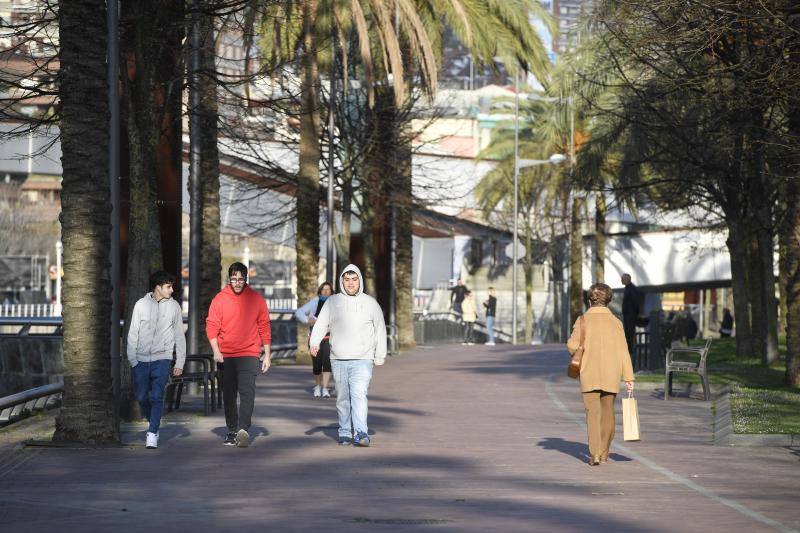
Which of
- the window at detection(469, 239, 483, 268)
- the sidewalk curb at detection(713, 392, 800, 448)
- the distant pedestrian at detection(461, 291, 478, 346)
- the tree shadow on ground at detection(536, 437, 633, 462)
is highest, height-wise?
the window at detection(469, 239, 483, 268)

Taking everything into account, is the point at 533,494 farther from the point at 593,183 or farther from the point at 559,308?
the point at 559,308

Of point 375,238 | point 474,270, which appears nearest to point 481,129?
point 474,270

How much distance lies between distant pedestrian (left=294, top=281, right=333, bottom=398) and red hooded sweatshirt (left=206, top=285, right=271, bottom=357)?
5635 millimetres

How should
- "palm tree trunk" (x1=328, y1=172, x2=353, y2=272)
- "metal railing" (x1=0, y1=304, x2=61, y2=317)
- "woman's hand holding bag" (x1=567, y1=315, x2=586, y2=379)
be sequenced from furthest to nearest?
"metal railing" (x1=0, y1=304, x2=61, y2=317) → "palm tree trunk" (x1=328, y1=172, x2=353, y2=272) → "woman's hand holding bag" (x1=567, y1=315, x2=586, y2=379)

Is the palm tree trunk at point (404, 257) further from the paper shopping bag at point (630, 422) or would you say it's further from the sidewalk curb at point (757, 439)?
the paper shopping bag at point (630, 422)

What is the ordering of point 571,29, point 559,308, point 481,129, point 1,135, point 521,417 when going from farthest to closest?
point 481,129 → point 559,308 → point 571,29 → point 521,417 → point 1,135

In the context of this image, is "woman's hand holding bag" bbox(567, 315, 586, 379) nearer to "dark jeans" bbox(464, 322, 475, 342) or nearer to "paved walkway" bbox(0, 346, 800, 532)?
"paved walkway" bbox(0, 346, 800, 532)

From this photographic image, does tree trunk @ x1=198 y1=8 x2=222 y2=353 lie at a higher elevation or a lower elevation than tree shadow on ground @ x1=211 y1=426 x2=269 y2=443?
higher

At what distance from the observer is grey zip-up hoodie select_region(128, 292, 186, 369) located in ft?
48.1

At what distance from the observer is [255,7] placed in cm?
1730

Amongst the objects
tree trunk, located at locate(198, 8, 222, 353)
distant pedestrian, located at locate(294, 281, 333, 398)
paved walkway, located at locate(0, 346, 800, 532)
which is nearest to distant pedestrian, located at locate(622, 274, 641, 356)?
tree trunk, located at locate(198, 8, 222, 353)

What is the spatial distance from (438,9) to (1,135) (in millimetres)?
17729

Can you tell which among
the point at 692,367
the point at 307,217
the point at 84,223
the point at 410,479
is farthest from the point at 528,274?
the point at 410,479

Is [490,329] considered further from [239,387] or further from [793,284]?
[239,387]
